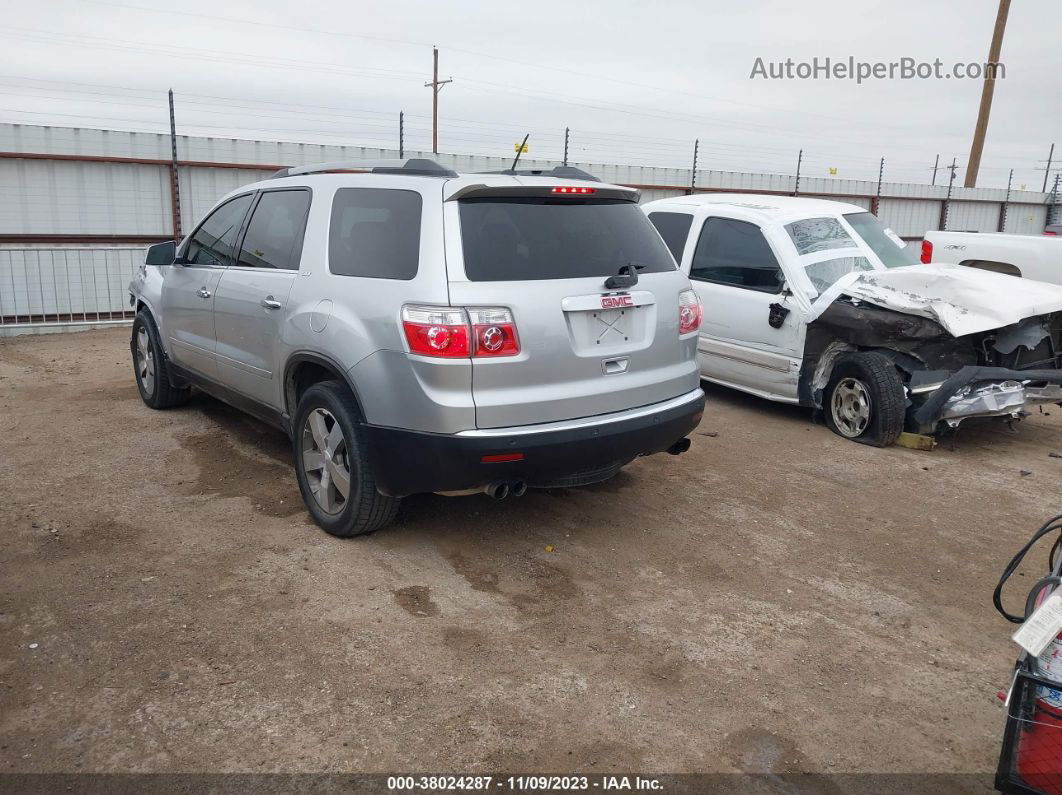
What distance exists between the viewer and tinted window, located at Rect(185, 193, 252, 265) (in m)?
5.51

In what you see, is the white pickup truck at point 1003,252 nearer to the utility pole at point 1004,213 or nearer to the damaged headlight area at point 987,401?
the damaged headlight area at point 987,401

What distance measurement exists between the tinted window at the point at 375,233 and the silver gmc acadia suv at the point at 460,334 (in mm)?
10

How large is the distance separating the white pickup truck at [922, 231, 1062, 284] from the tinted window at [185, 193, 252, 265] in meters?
7.61

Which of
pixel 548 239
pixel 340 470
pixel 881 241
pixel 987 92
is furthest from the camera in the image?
pixel 987 92

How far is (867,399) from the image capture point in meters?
6.48

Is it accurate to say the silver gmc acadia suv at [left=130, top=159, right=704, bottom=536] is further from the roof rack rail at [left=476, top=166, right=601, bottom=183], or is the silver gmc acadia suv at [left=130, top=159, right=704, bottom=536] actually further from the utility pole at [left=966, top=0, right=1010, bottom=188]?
the utility pole at [left=966, top=0, right=1010, bottom=188]

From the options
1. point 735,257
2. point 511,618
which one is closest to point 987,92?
point 735,257

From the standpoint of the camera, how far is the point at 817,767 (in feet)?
9.23

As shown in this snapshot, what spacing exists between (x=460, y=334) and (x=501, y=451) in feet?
1.83

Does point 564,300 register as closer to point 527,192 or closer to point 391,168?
point 527,192

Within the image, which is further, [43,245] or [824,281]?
[43,245]

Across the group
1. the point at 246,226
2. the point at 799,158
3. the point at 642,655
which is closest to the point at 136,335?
the point at 246,226

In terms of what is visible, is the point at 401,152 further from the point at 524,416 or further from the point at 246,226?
the point at 524,416

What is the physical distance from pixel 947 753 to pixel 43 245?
11.8m
